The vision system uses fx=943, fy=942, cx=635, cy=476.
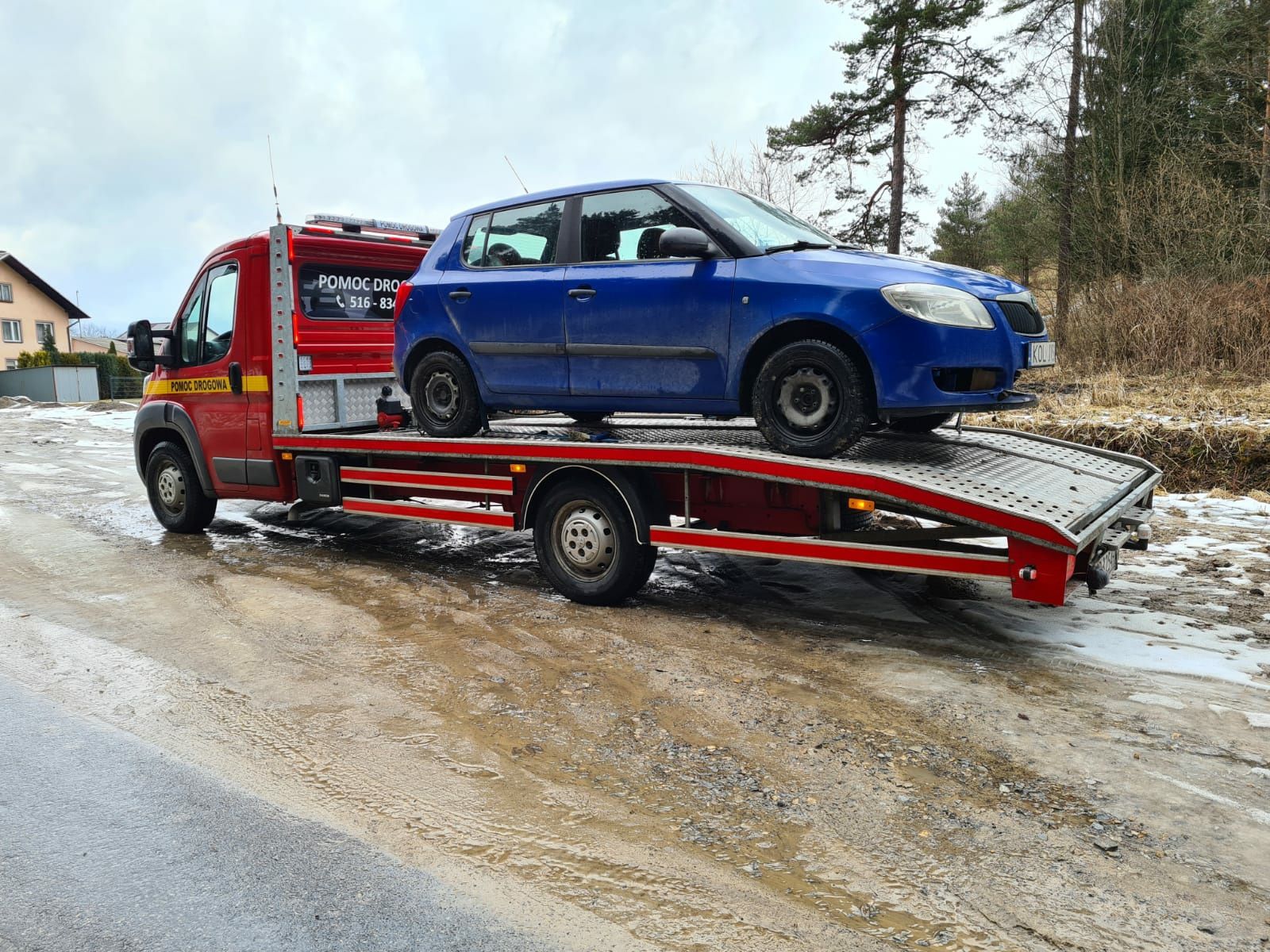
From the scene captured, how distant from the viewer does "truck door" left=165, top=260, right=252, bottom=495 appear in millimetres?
7875

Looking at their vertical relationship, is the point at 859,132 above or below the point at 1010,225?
above

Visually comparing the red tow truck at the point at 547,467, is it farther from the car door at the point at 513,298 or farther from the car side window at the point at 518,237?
the car side window at the point at 518,237

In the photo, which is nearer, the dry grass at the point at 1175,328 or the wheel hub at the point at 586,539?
the wheel hub at the point at 586,539

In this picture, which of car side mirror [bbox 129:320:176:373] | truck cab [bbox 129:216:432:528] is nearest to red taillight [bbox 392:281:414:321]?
Answer: truck cab [bbox 129:216:432:528]

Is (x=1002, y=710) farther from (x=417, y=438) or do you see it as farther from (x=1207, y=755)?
(x=417, y=438)

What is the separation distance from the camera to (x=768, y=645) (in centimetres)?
511

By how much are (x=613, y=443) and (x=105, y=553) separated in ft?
15.6

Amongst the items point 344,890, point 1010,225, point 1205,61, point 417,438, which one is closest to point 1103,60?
point 1205,61

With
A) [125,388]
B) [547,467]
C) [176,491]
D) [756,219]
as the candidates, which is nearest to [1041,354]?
[756,219]

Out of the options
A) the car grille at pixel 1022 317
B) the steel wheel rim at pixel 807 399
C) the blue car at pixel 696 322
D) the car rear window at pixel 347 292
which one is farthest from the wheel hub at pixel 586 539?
the car rear window at pixel 347 292

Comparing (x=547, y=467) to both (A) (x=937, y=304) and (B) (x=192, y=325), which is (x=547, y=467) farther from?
(B) (x=192, y=325)

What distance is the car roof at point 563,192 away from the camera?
5.90 m

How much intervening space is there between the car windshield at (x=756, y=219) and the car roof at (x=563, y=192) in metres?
0.30

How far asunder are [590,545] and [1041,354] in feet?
9.39
